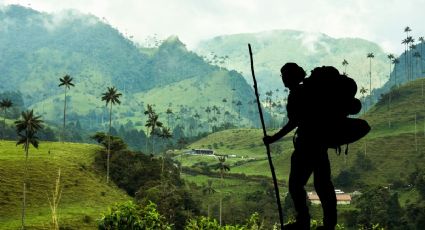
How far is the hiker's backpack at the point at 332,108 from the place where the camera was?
9.88m

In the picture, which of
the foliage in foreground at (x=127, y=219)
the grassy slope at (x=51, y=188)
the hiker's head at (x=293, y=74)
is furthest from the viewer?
the grassy slope at (x=51, y=188)

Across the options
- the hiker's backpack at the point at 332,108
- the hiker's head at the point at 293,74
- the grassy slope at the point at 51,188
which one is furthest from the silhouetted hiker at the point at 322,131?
the grassy slope at the point at 51,188

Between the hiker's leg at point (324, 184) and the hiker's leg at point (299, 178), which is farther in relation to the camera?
the hiker's leg at point (299, 178)

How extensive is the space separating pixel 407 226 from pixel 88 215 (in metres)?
82.3

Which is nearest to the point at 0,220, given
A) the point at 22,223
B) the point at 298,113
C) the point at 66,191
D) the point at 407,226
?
the point at 22,223

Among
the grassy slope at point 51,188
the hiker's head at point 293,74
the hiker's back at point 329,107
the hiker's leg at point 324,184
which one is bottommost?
the grassy slope at point 51,188

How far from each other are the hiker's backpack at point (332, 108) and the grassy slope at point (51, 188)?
338 feet

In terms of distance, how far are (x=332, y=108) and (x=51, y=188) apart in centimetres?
13222

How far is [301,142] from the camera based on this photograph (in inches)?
394

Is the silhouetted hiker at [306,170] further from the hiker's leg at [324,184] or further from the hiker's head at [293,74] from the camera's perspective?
the hiker's head at [293,74]

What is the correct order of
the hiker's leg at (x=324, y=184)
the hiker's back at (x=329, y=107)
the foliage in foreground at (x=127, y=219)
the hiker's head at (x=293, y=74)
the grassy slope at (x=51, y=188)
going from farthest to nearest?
the grassy slope at (x=51, y=188), the foliage in foreground at (x=127, y=219), the hiker's head at (x=293, y=74), the hiker's back at (x=329, y=107), the hiker's leg at (x=324, y=184)

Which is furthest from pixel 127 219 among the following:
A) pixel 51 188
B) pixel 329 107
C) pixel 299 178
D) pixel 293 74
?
pixel 329 107

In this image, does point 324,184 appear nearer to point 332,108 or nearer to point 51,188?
point 332,108

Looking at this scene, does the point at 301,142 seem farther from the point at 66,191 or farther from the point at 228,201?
the point at 228,201
